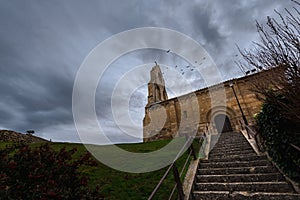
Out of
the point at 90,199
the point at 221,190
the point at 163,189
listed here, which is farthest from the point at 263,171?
the point at 90,199

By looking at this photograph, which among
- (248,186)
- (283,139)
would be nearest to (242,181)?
(248,186)

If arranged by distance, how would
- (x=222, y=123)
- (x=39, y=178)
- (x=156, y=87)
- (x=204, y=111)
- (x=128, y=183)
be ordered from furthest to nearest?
(x=156, y=87) < (x=204, y=111) < (x=222, y=123) < (x=128, y=183) < (x=39, y=178)

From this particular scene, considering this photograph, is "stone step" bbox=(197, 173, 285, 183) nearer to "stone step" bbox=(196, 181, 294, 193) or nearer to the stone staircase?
the stone staircase

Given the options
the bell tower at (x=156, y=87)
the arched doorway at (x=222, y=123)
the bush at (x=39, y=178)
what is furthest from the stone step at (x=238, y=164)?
the bell tower at (x=156, y=87)

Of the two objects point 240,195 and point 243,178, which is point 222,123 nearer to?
point 243,178

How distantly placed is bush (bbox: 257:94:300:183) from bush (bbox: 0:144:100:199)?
472cm

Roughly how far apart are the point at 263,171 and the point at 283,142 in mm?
1133

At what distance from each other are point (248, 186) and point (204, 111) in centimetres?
1727

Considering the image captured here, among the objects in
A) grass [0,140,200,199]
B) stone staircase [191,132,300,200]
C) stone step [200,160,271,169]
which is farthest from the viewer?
stone step [200,160,271,169]

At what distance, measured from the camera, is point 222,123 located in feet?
64.6

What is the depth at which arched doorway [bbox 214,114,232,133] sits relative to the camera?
62.8 feet

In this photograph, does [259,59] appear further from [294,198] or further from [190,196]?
[190,196]

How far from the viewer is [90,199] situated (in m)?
2.76

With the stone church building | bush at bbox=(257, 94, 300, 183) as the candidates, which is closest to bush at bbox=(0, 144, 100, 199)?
bush at bbox=(257, 94, 300, 183)
